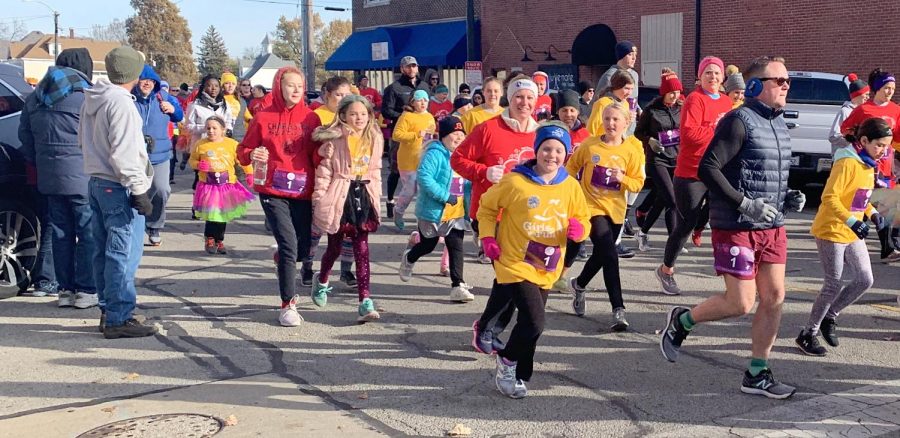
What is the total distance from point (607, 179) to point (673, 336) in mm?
1686

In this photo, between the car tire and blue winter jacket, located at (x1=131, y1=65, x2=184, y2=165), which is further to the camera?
blue winter jacket, located at (x1=131, y1=65, x2=184, y2=165)

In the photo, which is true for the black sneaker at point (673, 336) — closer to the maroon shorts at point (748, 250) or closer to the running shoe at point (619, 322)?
the maroon shorts at point (748, 250)

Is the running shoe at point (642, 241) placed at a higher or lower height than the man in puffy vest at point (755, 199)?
lower

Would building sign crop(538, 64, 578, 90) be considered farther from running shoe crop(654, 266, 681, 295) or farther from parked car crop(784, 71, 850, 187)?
running shoe crop(654, 266, 681, 295)

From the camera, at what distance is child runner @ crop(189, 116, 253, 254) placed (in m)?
10.2

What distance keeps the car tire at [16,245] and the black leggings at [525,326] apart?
4.70m

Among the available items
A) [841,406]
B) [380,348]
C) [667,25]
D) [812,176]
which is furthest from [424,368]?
[667,25]

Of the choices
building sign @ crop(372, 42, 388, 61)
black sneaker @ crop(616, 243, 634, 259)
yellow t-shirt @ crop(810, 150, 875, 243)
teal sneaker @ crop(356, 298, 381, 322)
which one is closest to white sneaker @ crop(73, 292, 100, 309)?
teal sneaker @ crop(356, 298, 381, 322)

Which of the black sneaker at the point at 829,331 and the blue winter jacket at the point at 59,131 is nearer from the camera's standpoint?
the black sneaker at the point at 829,331

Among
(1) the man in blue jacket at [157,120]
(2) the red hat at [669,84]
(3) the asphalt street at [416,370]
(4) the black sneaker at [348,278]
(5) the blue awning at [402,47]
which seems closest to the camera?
(3) the asphalt street at [416,370]

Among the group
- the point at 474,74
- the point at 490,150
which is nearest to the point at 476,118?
the point at 490,150

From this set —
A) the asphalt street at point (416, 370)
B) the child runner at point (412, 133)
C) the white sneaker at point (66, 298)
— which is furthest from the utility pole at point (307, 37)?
the white sneaker at point (66, 298)

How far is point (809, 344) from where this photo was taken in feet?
20.2

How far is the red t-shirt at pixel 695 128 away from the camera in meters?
7.76
